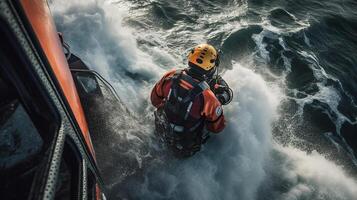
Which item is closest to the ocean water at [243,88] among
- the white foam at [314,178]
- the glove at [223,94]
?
the white foam at [314,178]

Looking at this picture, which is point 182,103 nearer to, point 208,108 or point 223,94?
point 208,108

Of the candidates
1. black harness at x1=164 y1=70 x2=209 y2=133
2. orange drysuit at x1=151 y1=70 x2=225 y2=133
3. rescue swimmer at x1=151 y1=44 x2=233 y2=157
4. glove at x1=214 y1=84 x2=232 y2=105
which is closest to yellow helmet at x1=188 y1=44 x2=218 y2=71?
rescue swimmer at x1=151 y1=44 x2=233 y2=157

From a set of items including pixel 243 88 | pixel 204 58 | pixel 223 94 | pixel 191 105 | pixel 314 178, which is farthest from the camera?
pixel 243 88

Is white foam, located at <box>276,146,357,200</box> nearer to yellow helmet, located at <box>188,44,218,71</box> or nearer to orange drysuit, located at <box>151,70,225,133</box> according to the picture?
orange drysuit, located at <box>151,70,225,133</box>

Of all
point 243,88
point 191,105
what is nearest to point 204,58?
point 191,105

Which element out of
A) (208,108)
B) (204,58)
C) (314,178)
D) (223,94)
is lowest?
(314,178)

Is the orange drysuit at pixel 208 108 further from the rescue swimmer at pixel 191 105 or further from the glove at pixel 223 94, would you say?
the glove at pixel 223 94

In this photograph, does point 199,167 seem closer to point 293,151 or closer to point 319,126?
point 293,151

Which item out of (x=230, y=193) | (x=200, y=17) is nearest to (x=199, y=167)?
(x=230, y=193)
